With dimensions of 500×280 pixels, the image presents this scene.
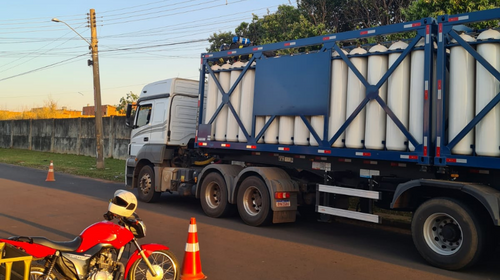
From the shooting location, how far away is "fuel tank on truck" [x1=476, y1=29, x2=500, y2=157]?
6.45 m

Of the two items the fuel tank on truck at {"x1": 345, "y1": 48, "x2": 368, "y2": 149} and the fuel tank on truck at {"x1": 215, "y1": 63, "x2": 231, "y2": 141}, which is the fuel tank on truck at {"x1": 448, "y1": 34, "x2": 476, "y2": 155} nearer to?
the fuel tank on truck at {"x1": 345, "y1": 48, "x2": 368, "y2": 149}

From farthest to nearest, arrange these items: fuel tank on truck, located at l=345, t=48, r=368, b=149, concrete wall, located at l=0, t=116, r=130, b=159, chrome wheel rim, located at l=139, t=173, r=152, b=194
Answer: concrete wall, located at l=0, t=116, r=130, b=159 → chrome wheel rim, located at l=139, t=173, r=152, b=194 → fuel tank on truck, located at l=345, t=48, r=368, b=149

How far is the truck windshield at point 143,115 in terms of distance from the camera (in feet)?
43.3

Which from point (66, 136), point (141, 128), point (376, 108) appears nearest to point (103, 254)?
point (376, 108)

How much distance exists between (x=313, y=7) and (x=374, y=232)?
1253cm

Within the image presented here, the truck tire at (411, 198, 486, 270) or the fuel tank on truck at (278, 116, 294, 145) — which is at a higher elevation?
the fuel tank on truck at (278, 116, 294, 145)

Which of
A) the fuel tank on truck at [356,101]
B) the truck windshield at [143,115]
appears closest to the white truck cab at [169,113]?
the truck windshield at [143,115]

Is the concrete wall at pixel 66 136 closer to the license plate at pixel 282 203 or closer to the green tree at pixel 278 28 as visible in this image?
the green tree at pixel 278 28

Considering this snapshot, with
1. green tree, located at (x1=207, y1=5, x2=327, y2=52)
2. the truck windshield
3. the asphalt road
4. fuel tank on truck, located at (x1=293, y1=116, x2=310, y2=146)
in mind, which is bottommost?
the asphalt road

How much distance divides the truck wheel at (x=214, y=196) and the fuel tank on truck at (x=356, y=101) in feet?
10.9

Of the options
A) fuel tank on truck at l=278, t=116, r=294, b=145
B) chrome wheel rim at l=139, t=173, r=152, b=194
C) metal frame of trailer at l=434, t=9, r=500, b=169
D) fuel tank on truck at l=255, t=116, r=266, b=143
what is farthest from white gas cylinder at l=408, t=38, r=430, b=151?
chrome wheel rim at l=139, t=173, r=152, b=194

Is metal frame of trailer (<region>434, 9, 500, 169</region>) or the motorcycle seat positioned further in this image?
metal frame of trailer (<region>434, 9, 500, 169</region>)

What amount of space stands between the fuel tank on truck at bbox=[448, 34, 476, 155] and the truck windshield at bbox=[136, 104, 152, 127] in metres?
8.56

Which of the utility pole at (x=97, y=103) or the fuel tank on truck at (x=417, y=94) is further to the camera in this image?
the utility pole at (x=97, y=103)
